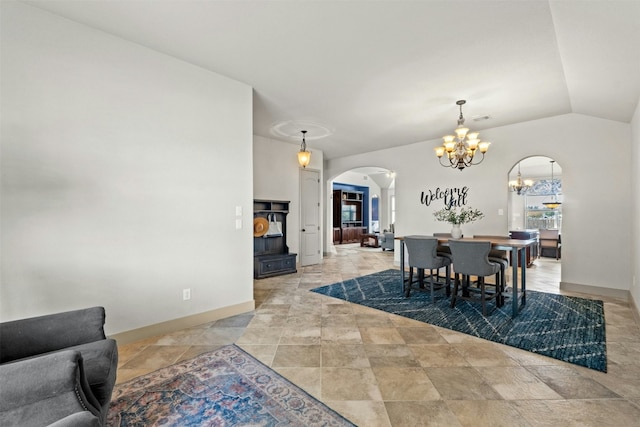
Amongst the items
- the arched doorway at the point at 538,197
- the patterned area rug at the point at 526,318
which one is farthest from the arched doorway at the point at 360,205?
the patterned area rug at the point at 526,318

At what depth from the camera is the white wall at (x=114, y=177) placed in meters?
2.22

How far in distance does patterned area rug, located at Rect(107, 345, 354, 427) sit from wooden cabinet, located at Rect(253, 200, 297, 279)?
→ 125 inches

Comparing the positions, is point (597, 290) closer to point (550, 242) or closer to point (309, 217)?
point (550, 242)

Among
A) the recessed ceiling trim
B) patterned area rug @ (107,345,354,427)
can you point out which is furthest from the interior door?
patterned area rug @ (107,345,354,427)

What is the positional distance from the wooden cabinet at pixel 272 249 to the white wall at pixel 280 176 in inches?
9.0

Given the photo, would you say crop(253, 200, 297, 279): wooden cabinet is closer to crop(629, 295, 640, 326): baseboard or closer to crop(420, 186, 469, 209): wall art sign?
crop(420, 186, 469, 209): wall art sign

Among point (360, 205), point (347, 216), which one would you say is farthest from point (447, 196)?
point (360, 205)

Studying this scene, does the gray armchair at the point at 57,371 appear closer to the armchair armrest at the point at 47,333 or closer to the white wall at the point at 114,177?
the armchair armrest at the point at 47,333

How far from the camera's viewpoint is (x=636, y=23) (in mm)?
2004

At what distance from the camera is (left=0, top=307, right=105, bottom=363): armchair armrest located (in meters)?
1.58

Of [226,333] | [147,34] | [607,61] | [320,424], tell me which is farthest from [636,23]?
[226,333]

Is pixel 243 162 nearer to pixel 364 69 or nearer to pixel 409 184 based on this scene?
pixel 364 69

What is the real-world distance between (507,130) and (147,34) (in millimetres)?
5703

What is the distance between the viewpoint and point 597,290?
171 inches
